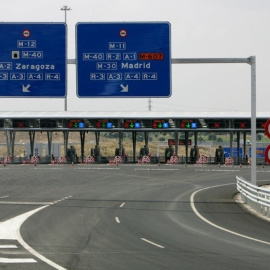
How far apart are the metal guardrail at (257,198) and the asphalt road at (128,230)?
0.62 m

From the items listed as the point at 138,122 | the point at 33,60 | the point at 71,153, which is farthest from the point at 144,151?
the point at 33,60

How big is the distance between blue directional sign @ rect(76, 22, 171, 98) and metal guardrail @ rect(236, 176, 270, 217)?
5.16 metres

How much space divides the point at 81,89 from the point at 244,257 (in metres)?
16.8

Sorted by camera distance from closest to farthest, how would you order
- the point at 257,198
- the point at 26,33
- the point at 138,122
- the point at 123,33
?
the point at 257,198
the point at 123,33
the point at 26,33
the point at 138,122

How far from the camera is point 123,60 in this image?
1113 inches

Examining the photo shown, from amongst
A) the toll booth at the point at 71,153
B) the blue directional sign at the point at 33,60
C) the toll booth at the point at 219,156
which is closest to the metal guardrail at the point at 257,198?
the blue directional sign at the point at 33,60

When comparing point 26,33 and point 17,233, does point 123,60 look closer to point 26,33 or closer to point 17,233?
point 26,33

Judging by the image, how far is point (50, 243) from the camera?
15.0m

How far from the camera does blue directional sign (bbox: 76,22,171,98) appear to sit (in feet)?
91.5

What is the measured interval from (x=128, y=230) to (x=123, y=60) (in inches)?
468

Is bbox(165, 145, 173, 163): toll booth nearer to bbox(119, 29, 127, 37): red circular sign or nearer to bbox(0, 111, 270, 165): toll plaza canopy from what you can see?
bbox(0, 111, 270, 165): toll plaza canopy

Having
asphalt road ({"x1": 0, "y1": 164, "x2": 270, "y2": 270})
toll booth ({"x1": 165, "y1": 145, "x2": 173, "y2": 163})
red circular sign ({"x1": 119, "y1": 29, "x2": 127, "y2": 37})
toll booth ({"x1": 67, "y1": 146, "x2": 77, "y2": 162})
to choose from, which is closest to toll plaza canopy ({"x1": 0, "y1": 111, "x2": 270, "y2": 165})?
toll booth ({"x1": 67, "y1": 146, "x2": 77, "y2": 162})

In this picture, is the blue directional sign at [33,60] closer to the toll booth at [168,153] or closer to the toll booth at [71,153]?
the toll booth at [71,153]

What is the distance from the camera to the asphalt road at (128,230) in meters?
12.4
